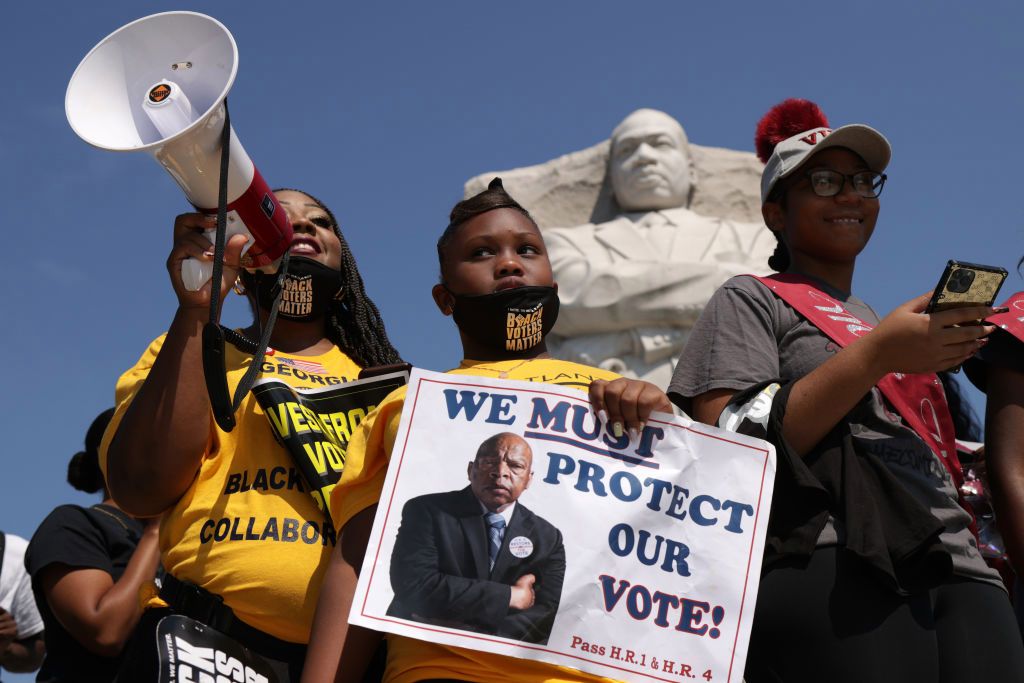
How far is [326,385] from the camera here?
9.29 ft

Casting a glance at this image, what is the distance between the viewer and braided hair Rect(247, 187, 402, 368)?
317 centimetres

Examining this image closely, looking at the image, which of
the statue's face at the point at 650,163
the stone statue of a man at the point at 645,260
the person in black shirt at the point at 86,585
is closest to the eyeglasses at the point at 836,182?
the person in black shirt at the point at 86,585

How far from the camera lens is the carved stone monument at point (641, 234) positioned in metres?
8.34

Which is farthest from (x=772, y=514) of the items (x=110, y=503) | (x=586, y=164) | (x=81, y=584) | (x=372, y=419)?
(x=586, y=164)

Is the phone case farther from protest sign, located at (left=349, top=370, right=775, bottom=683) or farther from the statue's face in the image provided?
the statue's face

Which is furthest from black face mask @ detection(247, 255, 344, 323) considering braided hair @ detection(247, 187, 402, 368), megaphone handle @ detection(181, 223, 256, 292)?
megaphone handle @ detection(181, 223, 256, 292)

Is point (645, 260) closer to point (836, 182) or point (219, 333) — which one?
point (836, 182)

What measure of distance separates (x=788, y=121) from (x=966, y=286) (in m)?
0.91

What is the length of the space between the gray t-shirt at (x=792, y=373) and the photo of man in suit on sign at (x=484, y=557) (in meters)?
0.48

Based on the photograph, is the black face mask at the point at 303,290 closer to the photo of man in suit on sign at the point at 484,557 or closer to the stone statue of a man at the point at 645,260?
→ the photo of man in suit on sign at the point at 484,557

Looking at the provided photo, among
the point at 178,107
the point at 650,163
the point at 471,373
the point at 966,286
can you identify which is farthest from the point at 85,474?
the point at 650,163

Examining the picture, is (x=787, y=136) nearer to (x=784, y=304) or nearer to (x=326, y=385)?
(x=784, y=304)

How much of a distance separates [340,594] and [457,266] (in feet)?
2.45

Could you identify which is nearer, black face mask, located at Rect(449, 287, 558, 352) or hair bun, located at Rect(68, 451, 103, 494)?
black face mask, located at Rect(449, 287, 558, 352)
